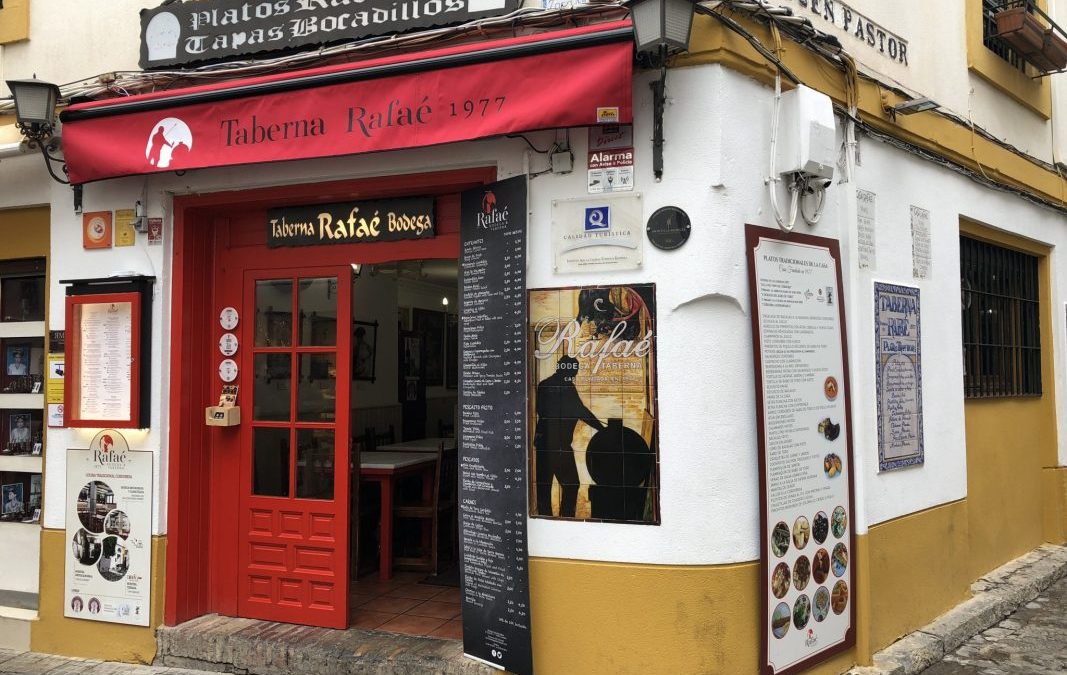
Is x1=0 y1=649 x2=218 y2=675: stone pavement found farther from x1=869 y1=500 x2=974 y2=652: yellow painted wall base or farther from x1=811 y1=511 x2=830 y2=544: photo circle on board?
x1=869 y1=500 x2=974 y2=652: yellow painted wall base

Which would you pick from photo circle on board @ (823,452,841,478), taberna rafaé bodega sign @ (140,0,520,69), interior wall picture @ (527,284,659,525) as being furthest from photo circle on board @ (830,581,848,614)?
taberna rafaé bodega sign @ (140,0,520,69)

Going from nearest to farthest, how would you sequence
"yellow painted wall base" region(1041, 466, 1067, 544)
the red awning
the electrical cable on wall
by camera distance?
the red awning < the electrical cable on wall < "yellow painted wall base" region(1041, 466, 1067, 544)

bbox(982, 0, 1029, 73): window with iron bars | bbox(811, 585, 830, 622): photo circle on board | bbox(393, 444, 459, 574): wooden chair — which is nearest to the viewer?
bbox(811, 585, 830, 622): photo circle on board

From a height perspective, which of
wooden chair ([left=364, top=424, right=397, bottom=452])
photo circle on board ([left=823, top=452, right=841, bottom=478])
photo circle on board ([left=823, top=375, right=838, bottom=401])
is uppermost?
photo circle on board ([left=823, top=375, right=838, bottom=401])

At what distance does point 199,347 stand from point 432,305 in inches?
206

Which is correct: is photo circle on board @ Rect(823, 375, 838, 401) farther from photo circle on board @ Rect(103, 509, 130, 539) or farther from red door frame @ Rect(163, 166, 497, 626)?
photo circle on board @ Rect(103, 509, 130, 539)

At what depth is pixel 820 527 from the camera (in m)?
4.89

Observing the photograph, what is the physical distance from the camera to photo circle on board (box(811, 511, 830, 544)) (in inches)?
191

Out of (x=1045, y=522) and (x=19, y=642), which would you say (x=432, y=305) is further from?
(x=1045, y=522)

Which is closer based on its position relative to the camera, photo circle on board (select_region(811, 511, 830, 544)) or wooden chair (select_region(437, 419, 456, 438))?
photo circle on board (select_region(811, 511, 830, 544))

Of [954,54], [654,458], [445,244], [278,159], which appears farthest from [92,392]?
[954,54]

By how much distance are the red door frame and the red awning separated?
0.50 meters

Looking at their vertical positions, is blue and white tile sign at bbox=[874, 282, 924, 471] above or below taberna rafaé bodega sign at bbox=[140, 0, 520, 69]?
below

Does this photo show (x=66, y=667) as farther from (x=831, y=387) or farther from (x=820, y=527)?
(x=831, y=387)
